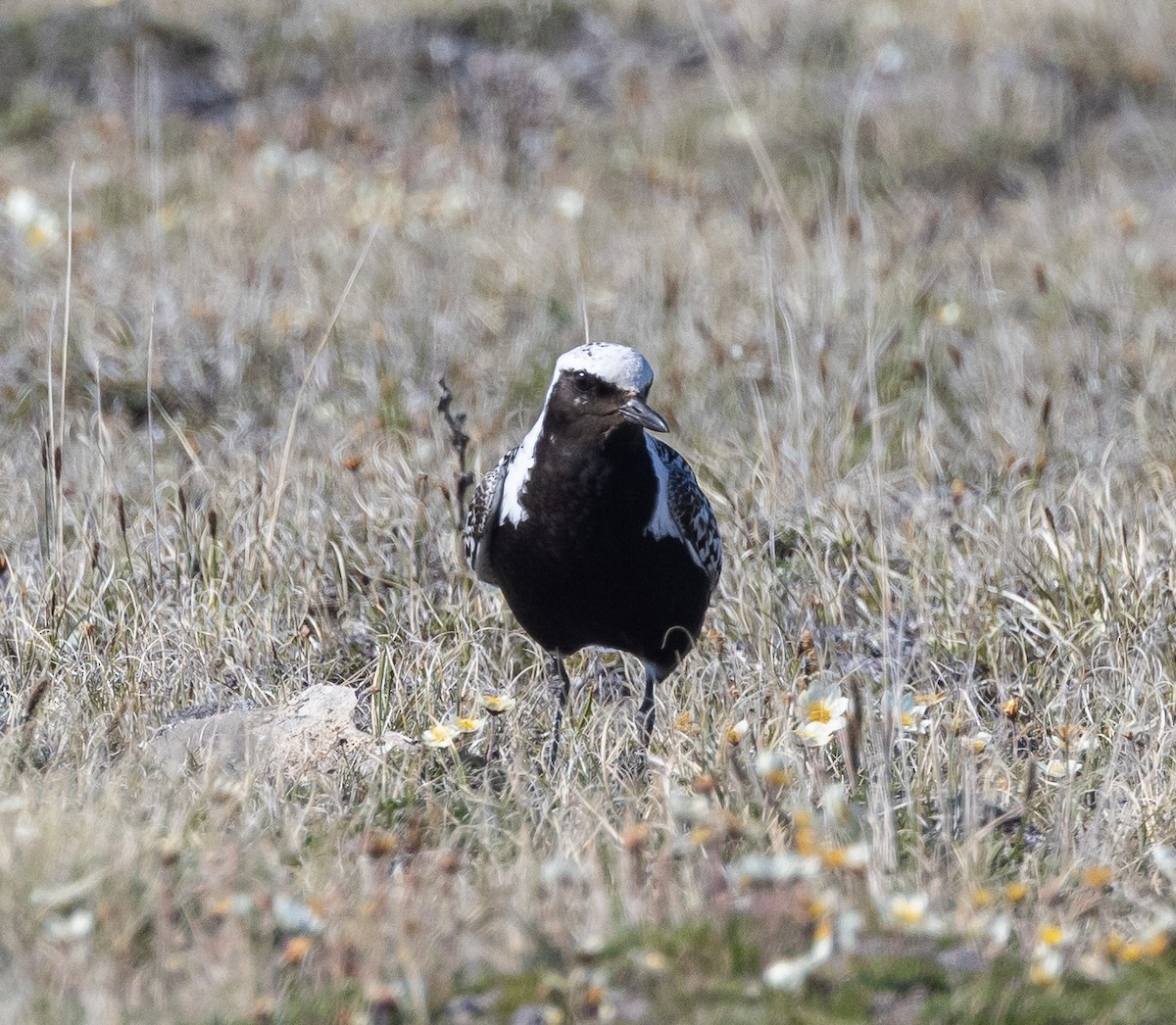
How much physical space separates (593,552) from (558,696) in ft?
1.71

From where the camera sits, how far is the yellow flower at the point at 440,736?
3.59 metres

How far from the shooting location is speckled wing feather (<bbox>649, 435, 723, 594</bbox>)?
13.4 feet

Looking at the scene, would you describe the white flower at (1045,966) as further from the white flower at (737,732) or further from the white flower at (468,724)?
the white flower at (468,724)

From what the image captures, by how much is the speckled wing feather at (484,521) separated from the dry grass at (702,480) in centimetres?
19

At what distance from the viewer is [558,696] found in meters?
4.19

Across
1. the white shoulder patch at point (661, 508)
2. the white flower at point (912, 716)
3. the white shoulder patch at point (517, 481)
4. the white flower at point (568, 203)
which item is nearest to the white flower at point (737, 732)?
the white flower at point (912, 716)

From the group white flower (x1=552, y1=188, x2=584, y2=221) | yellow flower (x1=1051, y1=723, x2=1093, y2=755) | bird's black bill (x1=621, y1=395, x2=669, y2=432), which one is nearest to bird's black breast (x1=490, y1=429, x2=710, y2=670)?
Answer: bird's black bill (x1=621, y1=395, x2=669, y2=432)

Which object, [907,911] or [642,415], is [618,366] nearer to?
[642,415]

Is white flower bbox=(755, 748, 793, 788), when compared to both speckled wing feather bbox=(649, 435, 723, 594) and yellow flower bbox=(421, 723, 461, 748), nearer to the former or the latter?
yellow flower bbox=(421, 723, 461, 748)

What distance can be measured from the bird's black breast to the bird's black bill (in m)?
0.12

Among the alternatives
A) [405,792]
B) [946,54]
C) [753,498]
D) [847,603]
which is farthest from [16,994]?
[946,54]

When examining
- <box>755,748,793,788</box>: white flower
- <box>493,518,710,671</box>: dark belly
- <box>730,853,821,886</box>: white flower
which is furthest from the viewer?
<box>493,518,710,671</box>: dark belly

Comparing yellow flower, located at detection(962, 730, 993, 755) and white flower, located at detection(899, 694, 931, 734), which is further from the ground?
white flower, located at detection(899, 694, 931, 734)

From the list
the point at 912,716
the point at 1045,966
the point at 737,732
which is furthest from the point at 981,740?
the point at 1045,966
